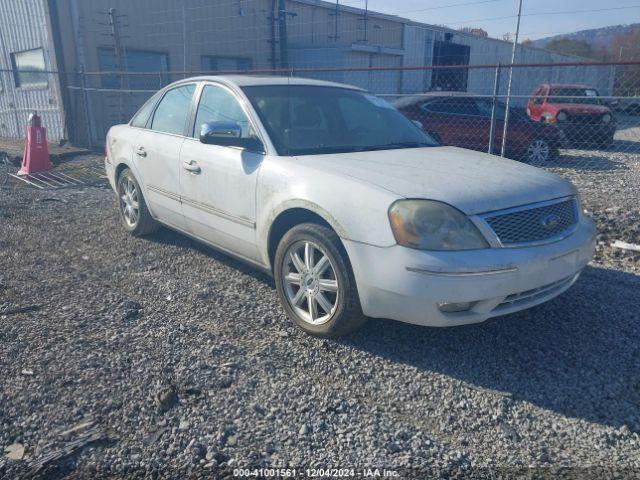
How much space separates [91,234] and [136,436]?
13.0 ft

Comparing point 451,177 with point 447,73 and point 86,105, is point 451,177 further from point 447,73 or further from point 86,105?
point 447,73

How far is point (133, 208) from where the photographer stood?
19.0 ft

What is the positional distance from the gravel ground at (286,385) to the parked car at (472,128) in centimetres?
671

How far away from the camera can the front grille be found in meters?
3.09

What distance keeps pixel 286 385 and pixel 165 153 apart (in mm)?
2714

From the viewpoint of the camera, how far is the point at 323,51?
63.2ft

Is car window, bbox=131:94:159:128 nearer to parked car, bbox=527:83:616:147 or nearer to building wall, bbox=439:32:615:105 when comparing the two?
parked car, bbox=527:83:616:147

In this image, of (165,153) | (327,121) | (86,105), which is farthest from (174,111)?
(86,105)

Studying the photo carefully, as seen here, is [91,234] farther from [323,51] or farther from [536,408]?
[323,51]

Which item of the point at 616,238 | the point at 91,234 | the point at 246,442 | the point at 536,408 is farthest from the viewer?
the point at 91,234

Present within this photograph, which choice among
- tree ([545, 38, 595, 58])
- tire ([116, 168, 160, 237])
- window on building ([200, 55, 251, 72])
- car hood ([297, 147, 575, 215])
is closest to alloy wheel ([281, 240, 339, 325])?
car hood ([297, 147, 575, 215])

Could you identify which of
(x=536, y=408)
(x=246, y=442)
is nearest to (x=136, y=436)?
(x=246, y=442)

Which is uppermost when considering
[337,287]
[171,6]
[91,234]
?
[171,6]

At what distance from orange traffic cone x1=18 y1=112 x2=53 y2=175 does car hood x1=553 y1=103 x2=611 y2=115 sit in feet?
40.7
